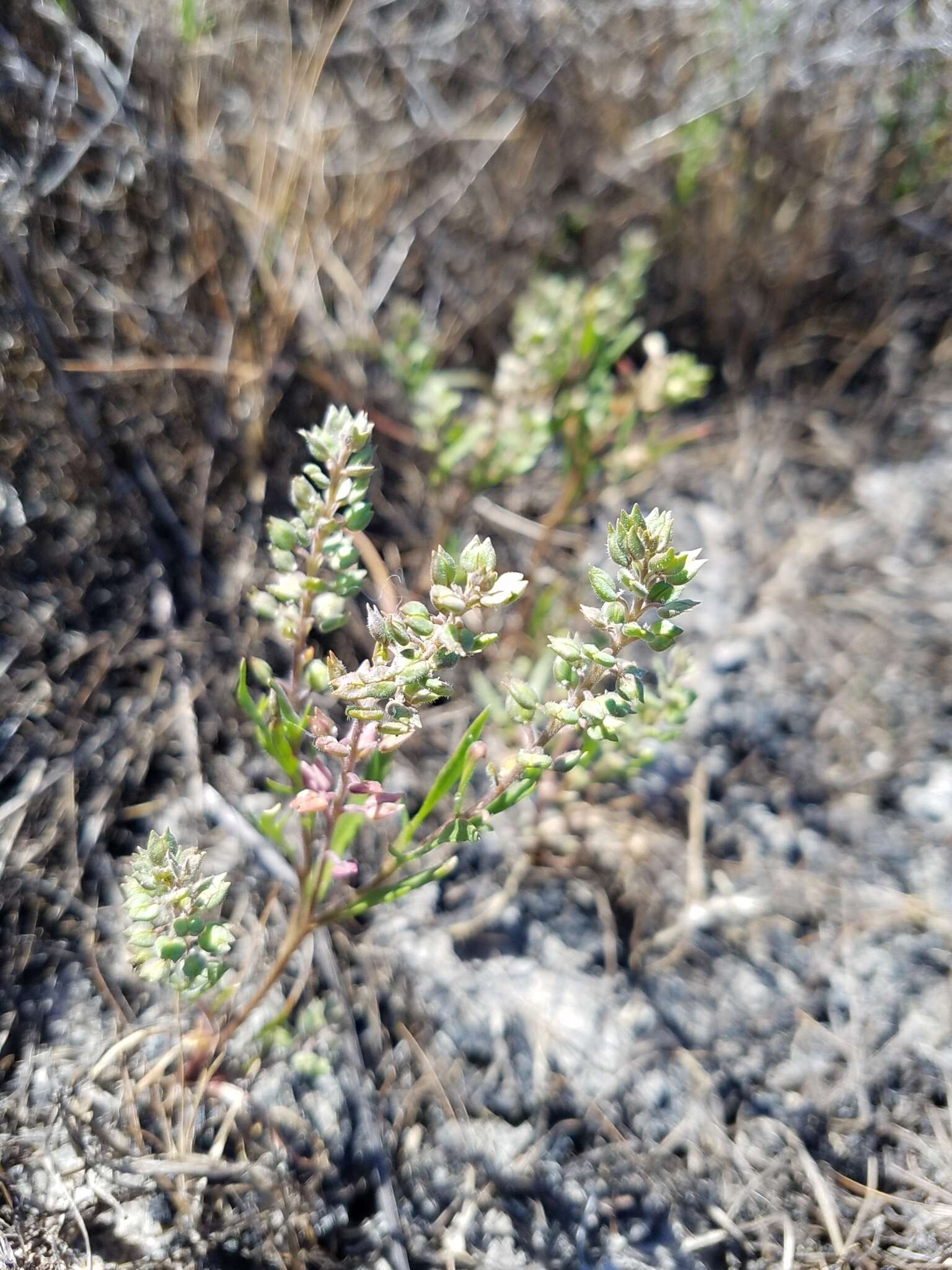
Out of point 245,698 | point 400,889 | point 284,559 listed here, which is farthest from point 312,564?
point 400,889

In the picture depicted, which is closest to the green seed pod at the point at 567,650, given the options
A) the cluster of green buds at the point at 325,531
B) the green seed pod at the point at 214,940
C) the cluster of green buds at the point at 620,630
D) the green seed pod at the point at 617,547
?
the cluster of green buds at the point at 620,630

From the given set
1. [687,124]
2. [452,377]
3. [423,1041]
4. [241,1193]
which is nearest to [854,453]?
[687,124]

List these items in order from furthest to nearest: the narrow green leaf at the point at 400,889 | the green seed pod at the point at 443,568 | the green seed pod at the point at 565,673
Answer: the narrow green leaf at the point at 400,889
the green seed pod at the point at 565,673
the green seed pod at the point at 443,568

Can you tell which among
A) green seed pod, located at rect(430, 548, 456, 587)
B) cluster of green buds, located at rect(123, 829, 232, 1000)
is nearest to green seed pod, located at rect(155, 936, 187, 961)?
cluster of green buds, located at rect(123, 829, 232, 1000)

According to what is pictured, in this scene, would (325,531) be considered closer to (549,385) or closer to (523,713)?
(523,713)

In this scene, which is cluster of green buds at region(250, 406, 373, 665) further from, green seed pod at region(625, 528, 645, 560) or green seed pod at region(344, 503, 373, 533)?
green seed pod at region(625, 528, 645, 560)

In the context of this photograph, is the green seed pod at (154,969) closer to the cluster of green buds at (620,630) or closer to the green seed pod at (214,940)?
the green seed pod at (214,940)
